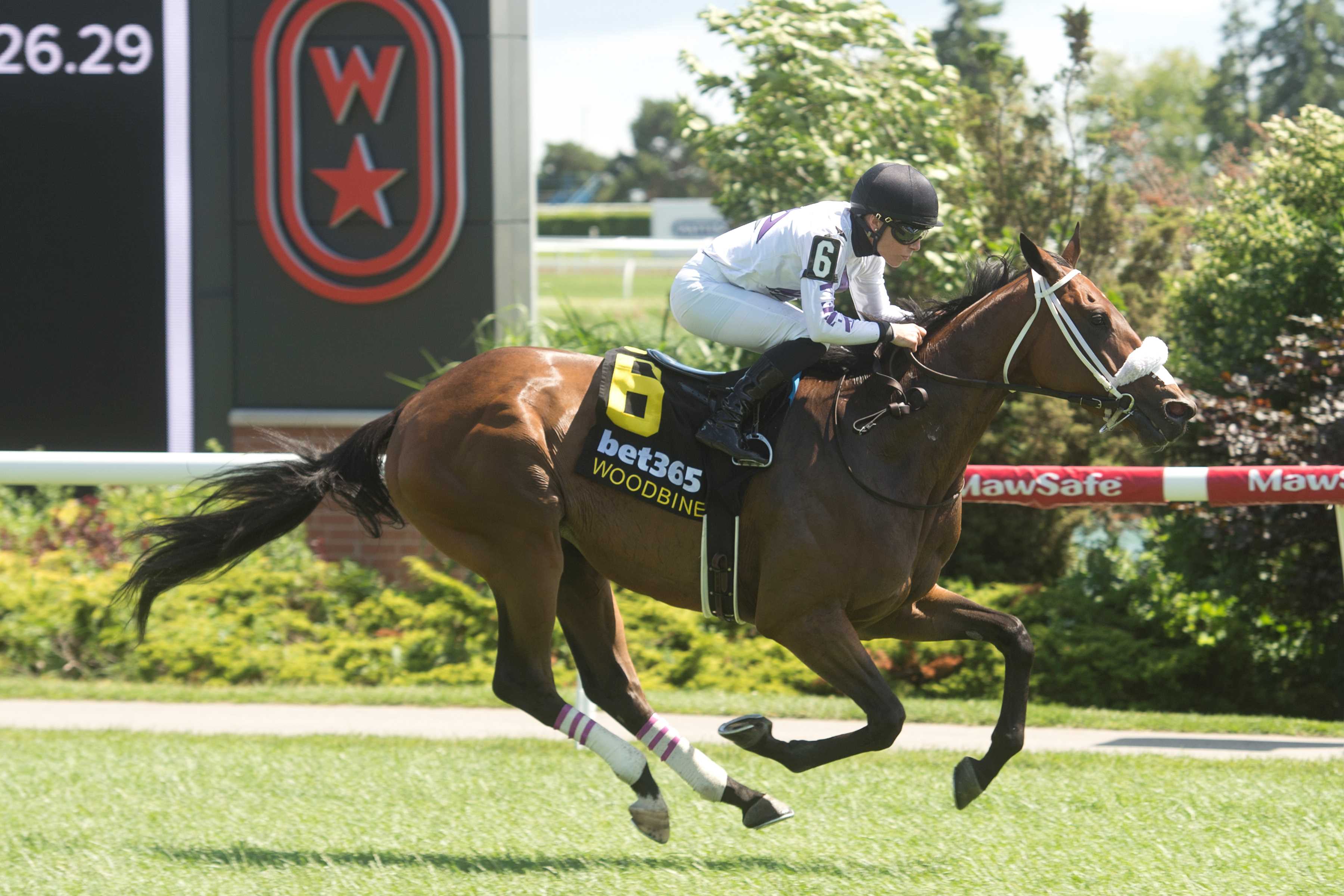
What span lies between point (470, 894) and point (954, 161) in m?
7.26

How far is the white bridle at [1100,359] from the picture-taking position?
4.33 m

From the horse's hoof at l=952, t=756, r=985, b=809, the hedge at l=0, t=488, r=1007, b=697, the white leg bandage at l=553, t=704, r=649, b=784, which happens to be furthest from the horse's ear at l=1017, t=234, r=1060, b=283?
the hedge at l=0, t=488, r=1007, b=697

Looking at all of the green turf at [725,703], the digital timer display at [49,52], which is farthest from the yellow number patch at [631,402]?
the digital timer display at [49,52]

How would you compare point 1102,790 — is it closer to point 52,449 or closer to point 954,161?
point 954,161

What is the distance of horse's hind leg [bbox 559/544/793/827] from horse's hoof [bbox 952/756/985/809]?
0.63 meters

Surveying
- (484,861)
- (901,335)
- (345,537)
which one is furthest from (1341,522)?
(345,537)

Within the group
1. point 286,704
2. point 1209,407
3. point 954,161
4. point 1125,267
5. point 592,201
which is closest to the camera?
point 286,704

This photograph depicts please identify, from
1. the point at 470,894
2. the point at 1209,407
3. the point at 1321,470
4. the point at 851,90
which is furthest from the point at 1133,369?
the point at 851,90

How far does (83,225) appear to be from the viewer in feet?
29.6

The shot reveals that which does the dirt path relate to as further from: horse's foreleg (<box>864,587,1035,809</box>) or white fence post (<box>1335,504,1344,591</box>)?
horse's foreleg (<box>864,587,1035,809</box>)

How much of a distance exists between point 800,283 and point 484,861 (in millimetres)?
2171

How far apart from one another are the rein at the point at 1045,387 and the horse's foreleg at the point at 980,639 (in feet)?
1.39

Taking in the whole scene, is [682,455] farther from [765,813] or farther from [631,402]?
[765,813]

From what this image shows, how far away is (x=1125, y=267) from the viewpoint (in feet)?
35.4
